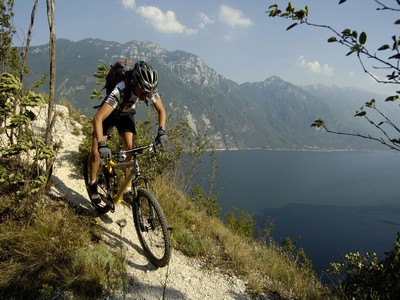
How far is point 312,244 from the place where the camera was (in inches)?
4141

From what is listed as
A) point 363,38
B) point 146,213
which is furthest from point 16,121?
point 363,38

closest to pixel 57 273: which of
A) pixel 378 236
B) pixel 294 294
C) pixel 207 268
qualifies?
pixel 207 268

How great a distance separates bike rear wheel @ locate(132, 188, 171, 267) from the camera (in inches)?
198

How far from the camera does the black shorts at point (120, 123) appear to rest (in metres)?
6.21

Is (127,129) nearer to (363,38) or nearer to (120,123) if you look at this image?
(120,123)

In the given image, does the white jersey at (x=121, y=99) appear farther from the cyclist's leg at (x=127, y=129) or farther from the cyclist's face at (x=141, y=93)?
A: the cyclist's leg at (x=127, y=129)

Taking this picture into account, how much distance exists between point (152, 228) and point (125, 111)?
238cm

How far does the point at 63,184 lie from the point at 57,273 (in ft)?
11.5

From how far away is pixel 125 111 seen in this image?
6039mm

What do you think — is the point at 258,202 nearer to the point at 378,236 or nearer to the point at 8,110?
the point at 378,236

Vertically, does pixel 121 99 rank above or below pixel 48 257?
above

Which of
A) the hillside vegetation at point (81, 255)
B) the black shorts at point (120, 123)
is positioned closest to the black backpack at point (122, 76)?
the black shorts at point (120, 123)

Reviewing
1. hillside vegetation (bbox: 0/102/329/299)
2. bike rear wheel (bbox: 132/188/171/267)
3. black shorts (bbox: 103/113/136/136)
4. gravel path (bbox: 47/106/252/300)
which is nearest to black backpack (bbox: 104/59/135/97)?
black shorts (bbox: 103/113/136/136)

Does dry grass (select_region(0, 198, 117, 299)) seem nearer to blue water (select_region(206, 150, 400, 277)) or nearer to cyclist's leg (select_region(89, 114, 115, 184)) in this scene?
cyclist's leg (select_region(89, 114, 115, 184))
